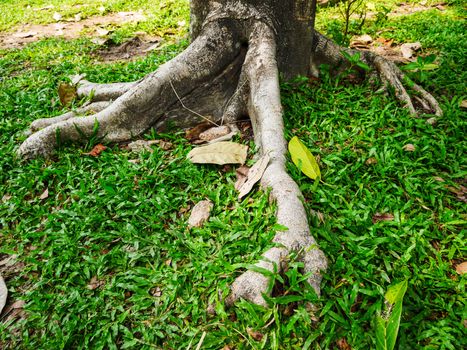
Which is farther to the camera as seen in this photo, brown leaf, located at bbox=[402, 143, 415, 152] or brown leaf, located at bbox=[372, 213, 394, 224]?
brown leaf, located at bbox=[402, 143, 415, 152]

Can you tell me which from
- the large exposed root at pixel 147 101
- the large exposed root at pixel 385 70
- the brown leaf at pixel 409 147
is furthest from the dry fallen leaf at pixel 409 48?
the large exposed root at pixel 147 101

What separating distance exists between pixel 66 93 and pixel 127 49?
171 cm

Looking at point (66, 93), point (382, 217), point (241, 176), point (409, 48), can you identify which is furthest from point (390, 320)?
point (66, 93)

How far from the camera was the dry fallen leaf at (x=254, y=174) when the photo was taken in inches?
89.6

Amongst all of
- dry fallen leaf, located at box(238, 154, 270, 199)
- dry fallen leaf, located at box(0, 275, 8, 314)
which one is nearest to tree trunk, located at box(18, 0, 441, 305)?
dry fallen leaf, located at box(238, 154, 270, 199)

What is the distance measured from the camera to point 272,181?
2162 mm

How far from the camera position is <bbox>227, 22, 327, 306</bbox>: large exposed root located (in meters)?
1.76

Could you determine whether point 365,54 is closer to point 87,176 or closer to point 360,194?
point 360,194

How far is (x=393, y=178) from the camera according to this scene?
95.7 inches

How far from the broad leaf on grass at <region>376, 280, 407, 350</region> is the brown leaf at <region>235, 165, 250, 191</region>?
3.69 feet

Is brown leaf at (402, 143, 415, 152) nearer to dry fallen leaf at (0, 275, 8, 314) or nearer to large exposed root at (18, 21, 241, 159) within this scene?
large exposed root at (18, 21, 241, 159)

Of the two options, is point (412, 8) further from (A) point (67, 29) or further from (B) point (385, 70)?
(A) point (67, 29)

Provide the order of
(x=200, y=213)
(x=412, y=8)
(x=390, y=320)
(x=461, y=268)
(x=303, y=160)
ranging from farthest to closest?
(x=412, y=8) → (x=303, y=160) → (x=200, y=213) → (x=461, y=268) → (x=390, y=320)

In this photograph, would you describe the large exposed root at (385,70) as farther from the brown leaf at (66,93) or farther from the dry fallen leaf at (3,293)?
the dry fallen leaf at (3,293)
